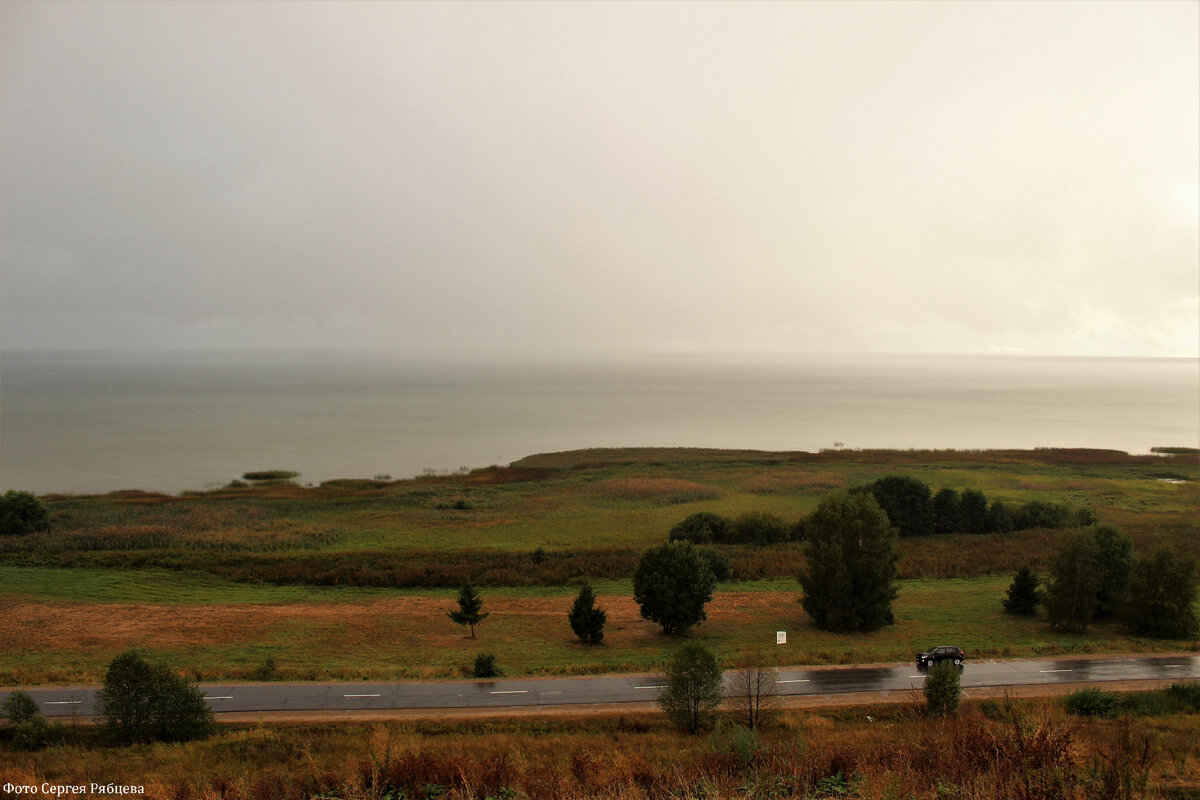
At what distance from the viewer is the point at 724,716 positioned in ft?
62.5

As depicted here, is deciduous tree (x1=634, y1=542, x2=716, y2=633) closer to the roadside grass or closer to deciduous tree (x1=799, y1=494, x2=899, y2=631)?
the roadside grass

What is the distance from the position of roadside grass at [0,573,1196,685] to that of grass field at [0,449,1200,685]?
142mm

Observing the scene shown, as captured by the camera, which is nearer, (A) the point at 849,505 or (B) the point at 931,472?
(A) the point at 849,505

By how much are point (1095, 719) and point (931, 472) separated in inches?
2312

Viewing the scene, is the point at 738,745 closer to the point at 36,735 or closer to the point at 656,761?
the point at 656,761

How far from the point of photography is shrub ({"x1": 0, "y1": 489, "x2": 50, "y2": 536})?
1905 inches

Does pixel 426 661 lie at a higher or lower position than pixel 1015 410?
lower

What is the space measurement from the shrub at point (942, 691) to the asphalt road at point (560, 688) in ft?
10.4

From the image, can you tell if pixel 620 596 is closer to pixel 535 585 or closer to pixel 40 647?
pixel 535 585

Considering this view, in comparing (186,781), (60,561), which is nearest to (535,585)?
(186,781)

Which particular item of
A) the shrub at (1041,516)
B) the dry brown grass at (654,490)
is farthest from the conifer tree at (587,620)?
the shrub at (1041,516)

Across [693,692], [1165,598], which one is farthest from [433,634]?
[1165,598]

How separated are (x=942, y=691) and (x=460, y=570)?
2757 centimetres

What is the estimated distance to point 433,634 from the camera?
2972 cm
